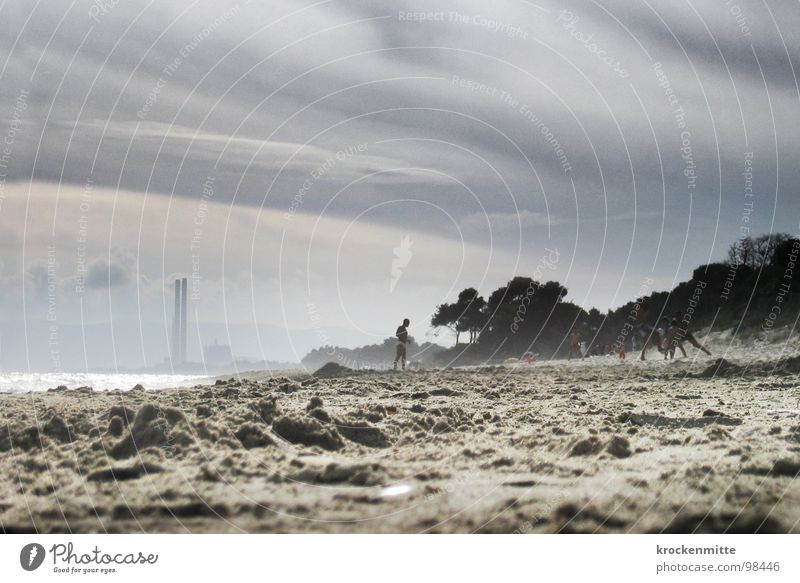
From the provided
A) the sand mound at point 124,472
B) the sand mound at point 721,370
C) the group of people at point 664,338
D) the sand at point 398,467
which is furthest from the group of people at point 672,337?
the sand mound at point 124,472

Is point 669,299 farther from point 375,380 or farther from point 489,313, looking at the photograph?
point 375,380

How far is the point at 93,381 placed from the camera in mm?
32406

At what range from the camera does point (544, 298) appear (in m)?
63.2

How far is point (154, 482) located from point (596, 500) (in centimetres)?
924

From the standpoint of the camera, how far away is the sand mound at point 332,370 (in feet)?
119

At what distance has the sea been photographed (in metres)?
30.1

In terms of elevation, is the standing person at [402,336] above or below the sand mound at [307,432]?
above

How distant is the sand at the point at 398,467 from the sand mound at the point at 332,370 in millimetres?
10532

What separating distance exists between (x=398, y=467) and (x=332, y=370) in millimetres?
19152

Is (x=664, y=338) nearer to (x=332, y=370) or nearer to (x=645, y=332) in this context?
(x=645, y=332)

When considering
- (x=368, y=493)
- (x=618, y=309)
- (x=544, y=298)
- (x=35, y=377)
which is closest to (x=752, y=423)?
(x=368, y=493)

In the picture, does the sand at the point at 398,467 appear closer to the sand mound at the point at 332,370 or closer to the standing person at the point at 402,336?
the standing person at the point at 402,336
